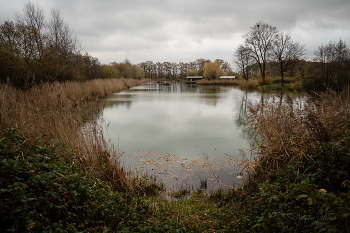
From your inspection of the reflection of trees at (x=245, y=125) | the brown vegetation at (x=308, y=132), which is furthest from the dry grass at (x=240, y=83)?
the brown vegetation at (x=308, y=132)

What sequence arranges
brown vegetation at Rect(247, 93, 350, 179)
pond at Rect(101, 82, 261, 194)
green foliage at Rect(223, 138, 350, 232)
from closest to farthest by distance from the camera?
green foliage at Rect(223, 138, 350, 232)
brown vegetation at Rect(247, 93, 350, 179)
pond at Rect(101, 82, 261, 194)

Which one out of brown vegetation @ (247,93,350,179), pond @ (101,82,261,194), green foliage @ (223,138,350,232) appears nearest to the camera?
green foliage @ (223,138,350,232)

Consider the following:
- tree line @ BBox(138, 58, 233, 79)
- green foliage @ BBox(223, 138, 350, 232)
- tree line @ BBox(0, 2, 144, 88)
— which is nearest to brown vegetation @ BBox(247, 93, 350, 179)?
green foliage @ BBox(223, 138, 350, 232)

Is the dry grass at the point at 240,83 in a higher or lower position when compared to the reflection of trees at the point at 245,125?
higher

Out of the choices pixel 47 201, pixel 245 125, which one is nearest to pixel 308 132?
pixel 47 201

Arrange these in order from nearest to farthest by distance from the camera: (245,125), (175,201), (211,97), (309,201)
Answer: (309,201) < (175,201) < (245,125) < (211,97)

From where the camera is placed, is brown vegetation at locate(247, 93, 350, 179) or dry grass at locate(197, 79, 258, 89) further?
dry grass at locate(197, 79, 258, 89)

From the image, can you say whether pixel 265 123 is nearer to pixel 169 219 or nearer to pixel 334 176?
pixel 334 176

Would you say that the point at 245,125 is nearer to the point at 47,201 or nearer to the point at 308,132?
the point at 308,132

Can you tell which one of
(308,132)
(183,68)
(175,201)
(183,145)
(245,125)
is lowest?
(175,201)

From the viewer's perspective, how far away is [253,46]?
29.5 m

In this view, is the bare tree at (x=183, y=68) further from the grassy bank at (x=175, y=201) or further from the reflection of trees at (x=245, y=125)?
the grassy bank at (x=175, y=201)

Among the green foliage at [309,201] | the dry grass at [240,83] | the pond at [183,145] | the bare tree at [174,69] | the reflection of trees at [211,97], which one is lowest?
the pond at [183,145]

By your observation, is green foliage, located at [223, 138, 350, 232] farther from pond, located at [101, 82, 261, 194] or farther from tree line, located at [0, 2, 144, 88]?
tree line, located at [0, 2, 144, 88]
